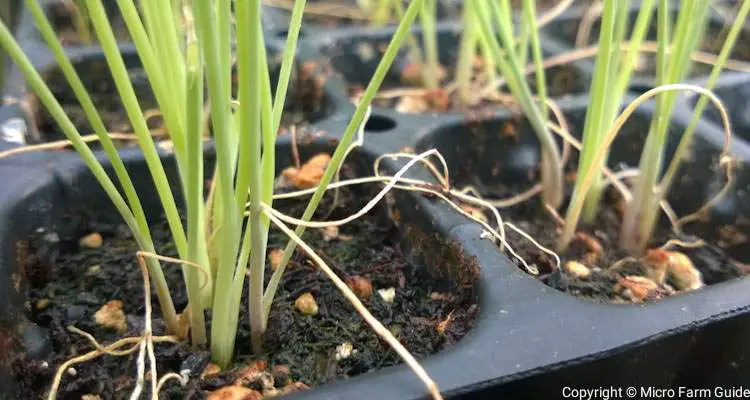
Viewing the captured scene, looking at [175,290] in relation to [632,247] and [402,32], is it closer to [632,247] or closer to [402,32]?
[402,32]

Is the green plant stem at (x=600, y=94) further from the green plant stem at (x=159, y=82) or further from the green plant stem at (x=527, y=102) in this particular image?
the green plant stem at (x=159, y=82)

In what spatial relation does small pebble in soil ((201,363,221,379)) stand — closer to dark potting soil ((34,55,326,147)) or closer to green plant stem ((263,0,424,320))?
green plant stem ((263,0,424,320))

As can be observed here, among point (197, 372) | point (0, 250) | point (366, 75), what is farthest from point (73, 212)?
point (366, 75)

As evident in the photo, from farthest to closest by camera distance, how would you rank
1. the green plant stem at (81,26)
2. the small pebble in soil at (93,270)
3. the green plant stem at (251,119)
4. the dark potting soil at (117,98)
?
the green plant stem at (81,26) < the dark potting soil at (117,98) < the small pebble in soil at (93,270) < the green plant stem at (251,119)

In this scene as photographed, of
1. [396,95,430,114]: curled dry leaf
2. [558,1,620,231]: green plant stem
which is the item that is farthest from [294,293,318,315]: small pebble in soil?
[396,95,430,114]: curled dry leaf

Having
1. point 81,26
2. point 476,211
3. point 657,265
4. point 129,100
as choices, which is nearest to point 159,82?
point 129,100

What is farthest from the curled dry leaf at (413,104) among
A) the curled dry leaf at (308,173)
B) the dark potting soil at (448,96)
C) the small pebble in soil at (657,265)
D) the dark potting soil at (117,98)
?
the small pebble in soil at (657,265)

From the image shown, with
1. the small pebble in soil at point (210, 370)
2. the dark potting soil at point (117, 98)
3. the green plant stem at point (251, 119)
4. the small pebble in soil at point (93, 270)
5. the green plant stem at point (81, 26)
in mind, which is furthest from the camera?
the green plant stem at point (81, 26)
